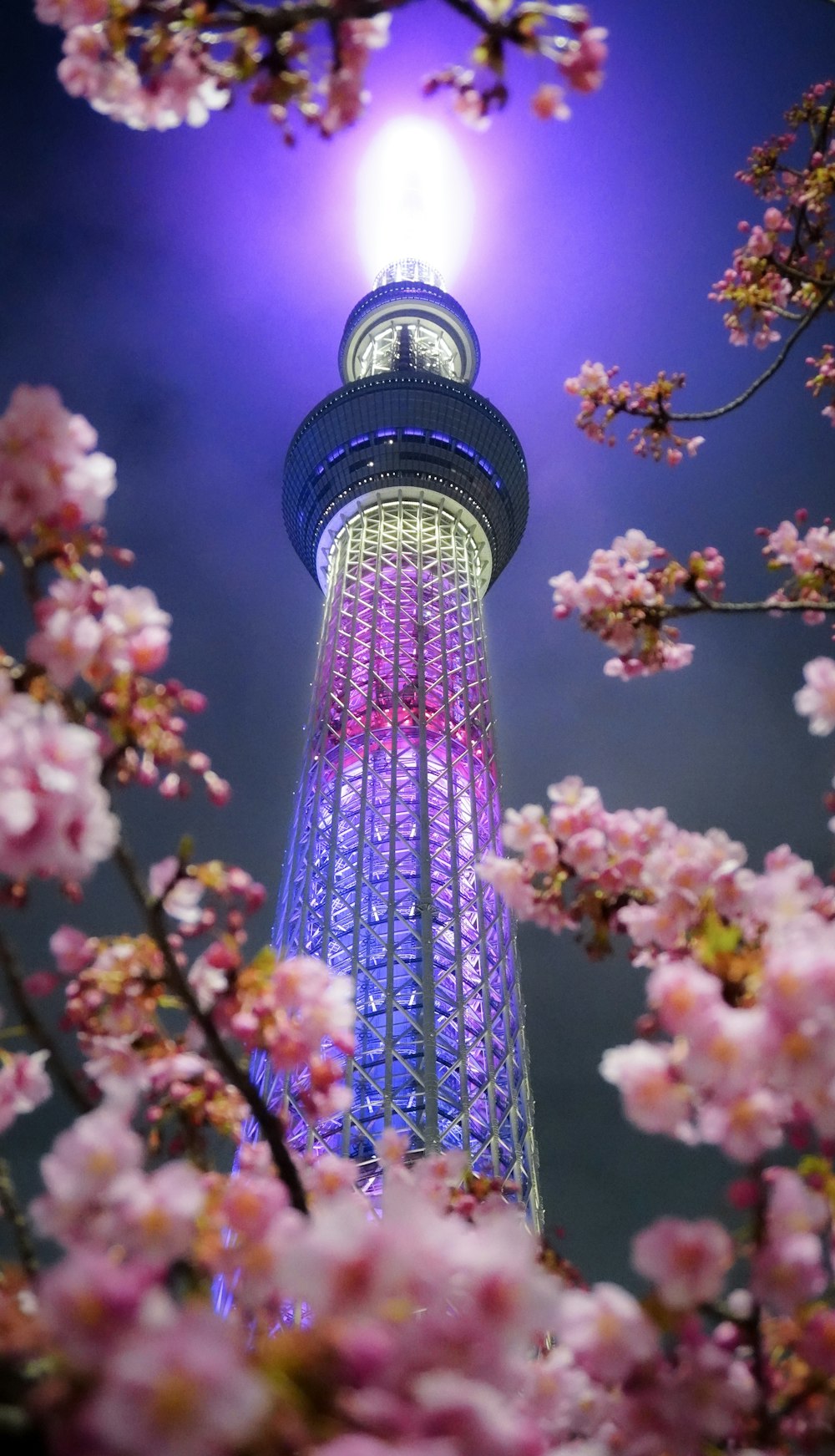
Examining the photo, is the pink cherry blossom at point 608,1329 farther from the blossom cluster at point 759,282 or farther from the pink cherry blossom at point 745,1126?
the blossom cluster at point 759,282

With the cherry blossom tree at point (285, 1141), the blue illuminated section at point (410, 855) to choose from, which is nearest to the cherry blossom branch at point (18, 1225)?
the cherry blossom tree at point (285, 1141)

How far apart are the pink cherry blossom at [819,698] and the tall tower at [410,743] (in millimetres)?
15694

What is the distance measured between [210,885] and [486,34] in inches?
81.6

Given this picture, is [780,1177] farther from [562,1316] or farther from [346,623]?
[346,623]

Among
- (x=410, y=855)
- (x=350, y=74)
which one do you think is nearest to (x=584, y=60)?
(x=350, y=74)

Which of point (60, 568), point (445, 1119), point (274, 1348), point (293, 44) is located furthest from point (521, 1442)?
point (445, 1119)

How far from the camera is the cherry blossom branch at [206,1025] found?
5.87 ft

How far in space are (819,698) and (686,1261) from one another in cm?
200

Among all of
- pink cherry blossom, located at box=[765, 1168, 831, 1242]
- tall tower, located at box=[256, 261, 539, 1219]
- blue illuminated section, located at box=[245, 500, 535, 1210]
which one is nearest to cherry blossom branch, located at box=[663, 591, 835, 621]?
pink cherry blossom, located at box=[765, 1168, 831, 1242]

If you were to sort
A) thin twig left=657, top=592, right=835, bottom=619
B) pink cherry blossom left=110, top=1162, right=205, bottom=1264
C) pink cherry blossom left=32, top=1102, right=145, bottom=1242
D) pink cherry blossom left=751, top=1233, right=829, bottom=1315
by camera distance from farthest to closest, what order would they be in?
thin twig left=657, top=592, right=835, bottom=619
pink cherry blossom left=751, top=1233, right=829, bottom=1315
pink cherry blossom left=32, top=1102, right=145, bottom=1242
pink cherry blossom left=110, top=1162, right=205, bottom=1264

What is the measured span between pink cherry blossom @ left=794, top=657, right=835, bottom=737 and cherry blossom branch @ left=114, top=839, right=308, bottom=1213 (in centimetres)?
215

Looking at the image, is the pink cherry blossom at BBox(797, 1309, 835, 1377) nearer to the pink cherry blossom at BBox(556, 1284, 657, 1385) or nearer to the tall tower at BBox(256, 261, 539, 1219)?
the pink cherry blossom at BBox(556, 1284, 657, 1385)

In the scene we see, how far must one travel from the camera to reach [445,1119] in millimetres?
17734

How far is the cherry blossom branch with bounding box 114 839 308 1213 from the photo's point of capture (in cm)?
179
